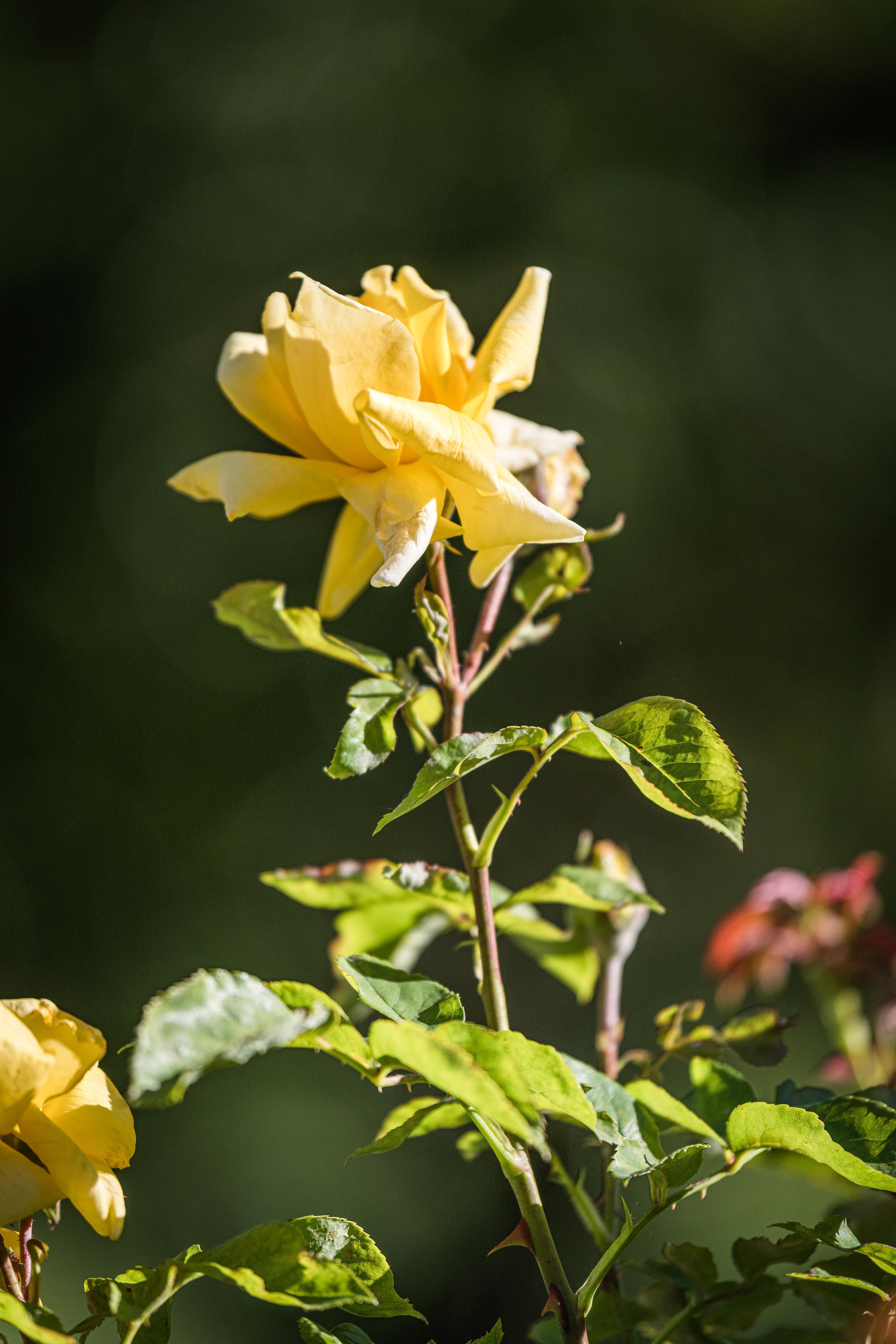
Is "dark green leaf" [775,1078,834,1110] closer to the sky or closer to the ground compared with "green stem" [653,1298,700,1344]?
closer to the sky

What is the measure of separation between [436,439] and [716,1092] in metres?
0.23

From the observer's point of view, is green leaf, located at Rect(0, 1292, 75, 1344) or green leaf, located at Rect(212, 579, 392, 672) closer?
green leaf, located at Rect(0, 1292, 75, 1344)

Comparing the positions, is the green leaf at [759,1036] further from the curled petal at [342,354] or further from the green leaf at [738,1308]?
the curled petal at [342,354]

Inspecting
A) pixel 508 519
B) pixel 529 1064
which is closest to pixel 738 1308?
pixel 529 1064

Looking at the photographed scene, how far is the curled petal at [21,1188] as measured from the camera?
0.23 meters

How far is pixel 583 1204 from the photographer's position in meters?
0.30

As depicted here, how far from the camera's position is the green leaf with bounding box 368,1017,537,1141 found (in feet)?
0.59

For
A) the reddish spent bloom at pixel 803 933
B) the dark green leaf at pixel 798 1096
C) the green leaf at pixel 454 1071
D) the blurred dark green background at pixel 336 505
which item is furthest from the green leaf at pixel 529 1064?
the blurred dark green background at pixel 336 505

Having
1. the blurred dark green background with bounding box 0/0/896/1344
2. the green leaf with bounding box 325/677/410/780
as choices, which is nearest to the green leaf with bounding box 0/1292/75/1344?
the green leaf with bounding box 325/677/410/780

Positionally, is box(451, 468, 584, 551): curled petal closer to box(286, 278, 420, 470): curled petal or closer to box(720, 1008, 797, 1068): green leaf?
box(286, 278, 420, 470): curled petal

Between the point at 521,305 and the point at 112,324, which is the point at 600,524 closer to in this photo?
the point at 112,324

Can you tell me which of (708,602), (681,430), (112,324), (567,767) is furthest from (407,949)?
(112,324)

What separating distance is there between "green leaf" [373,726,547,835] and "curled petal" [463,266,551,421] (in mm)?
121

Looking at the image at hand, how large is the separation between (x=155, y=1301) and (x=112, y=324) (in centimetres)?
280
